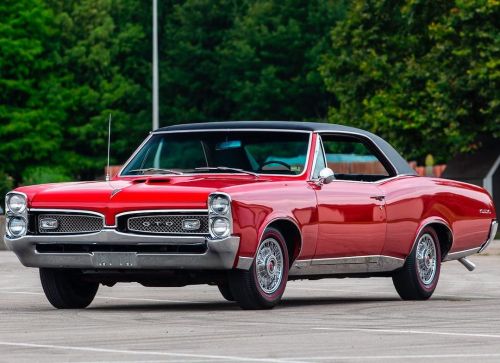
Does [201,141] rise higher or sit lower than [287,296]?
higher

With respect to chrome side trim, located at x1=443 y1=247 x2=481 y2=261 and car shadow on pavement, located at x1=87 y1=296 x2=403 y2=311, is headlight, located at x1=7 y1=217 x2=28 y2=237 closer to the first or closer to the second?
car shadow on pavement, located at x1=87 y1=296 x2=403 y2=311

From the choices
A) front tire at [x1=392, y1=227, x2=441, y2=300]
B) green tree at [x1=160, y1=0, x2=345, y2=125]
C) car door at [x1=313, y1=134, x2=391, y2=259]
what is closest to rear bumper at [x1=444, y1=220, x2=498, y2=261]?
front tire at [x1=392, y1=227, x2=441, y2=300]

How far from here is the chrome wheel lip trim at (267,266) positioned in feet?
47.4

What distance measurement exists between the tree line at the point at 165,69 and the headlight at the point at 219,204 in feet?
130

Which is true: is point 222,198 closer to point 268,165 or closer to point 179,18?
point 268,165

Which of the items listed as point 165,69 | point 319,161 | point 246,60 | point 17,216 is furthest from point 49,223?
point 165,69

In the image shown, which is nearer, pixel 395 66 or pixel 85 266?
pixel 85 266

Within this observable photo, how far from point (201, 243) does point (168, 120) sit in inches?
2896

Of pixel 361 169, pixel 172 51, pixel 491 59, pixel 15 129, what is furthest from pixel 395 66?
pixel 172 51

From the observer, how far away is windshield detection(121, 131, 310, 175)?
51.3ft

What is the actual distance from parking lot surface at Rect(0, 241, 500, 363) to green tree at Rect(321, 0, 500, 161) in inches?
1103

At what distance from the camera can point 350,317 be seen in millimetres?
13914

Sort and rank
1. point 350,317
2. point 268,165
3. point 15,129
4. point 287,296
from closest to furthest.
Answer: point 350,317
point 268,165
point 287,296
point 15,129

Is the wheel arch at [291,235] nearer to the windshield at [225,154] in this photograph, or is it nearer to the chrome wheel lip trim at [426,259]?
the windshield at [225,154]
